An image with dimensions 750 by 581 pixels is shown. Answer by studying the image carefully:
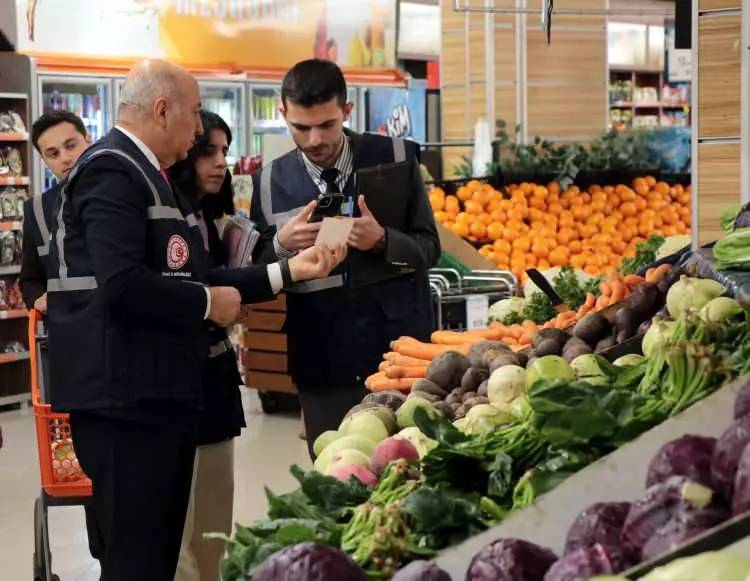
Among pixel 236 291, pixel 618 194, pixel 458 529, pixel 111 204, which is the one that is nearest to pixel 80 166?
pixel 111 204

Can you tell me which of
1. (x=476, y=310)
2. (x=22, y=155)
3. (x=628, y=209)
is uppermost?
(x=22, y=155)

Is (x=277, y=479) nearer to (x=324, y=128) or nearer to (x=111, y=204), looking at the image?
(x=324, y=128)

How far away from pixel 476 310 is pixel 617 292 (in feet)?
8.61

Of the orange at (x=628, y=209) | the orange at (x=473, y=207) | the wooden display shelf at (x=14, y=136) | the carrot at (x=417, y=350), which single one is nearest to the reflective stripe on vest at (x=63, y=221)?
the carrot at (x=417, y=350)

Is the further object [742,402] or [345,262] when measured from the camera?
[345,262]

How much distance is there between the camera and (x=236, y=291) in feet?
10.8

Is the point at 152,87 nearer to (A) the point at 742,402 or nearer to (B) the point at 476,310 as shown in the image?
(A) the point at 742,402

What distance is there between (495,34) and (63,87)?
14.4 ft

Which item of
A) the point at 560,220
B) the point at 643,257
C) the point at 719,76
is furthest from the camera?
the point at 560,220

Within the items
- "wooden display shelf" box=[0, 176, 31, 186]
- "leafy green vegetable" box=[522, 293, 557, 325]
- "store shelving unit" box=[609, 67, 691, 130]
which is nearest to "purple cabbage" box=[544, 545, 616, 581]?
"leafy green vegetable" box=[522, 293, 557, 325]

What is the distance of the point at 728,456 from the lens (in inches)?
63.9

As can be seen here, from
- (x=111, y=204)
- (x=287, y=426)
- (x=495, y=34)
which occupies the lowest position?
(x=287, y=426)

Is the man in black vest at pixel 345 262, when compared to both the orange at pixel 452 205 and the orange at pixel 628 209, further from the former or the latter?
the orange at pixel 628 209

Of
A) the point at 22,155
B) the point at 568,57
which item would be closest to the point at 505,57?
the point at 568,57
